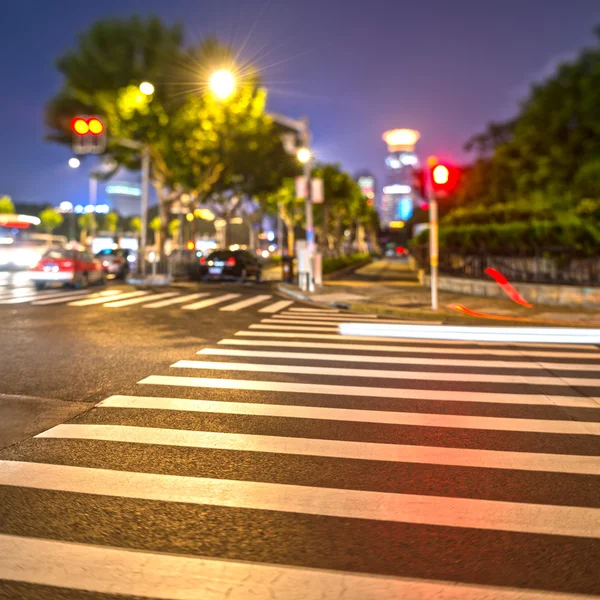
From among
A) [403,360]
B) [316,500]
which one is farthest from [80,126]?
[316,500]

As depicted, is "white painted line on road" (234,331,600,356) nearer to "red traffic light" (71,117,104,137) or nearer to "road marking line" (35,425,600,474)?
"road marking line" (35,425,600,474)

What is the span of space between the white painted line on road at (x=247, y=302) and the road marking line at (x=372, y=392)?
30.6 ft

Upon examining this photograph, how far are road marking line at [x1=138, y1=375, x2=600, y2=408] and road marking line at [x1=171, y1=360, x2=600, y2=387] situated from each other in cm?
70

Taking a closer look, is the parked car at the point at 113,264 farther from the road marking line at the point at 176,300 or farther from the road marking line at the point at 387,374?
the road marking line at the point at 387,374

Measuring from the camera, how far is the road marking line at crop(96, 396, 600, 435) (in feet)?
19.9

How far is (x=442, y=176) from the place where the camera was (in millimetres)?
15570

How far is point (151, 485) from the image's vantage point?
454 cm

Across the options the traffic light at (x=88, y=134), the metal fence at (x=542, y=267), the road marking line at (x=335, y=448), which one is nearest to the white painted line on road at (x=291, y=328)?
the traffic light at (x=88, y=134)

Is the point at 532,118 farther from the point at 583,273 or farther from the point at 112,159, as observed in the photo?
the point at 112,159

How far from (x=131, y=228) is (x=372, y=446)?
167127 mm

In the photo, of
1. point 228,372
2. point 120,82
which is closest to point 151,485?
point 228,372

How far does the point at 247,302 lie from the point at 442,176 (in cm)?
716

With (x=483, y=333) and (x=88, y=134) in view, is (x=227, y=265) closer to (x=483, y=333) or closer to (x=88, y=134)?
(x=88, y=134)

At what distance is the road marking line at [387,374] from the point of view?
8.23m
